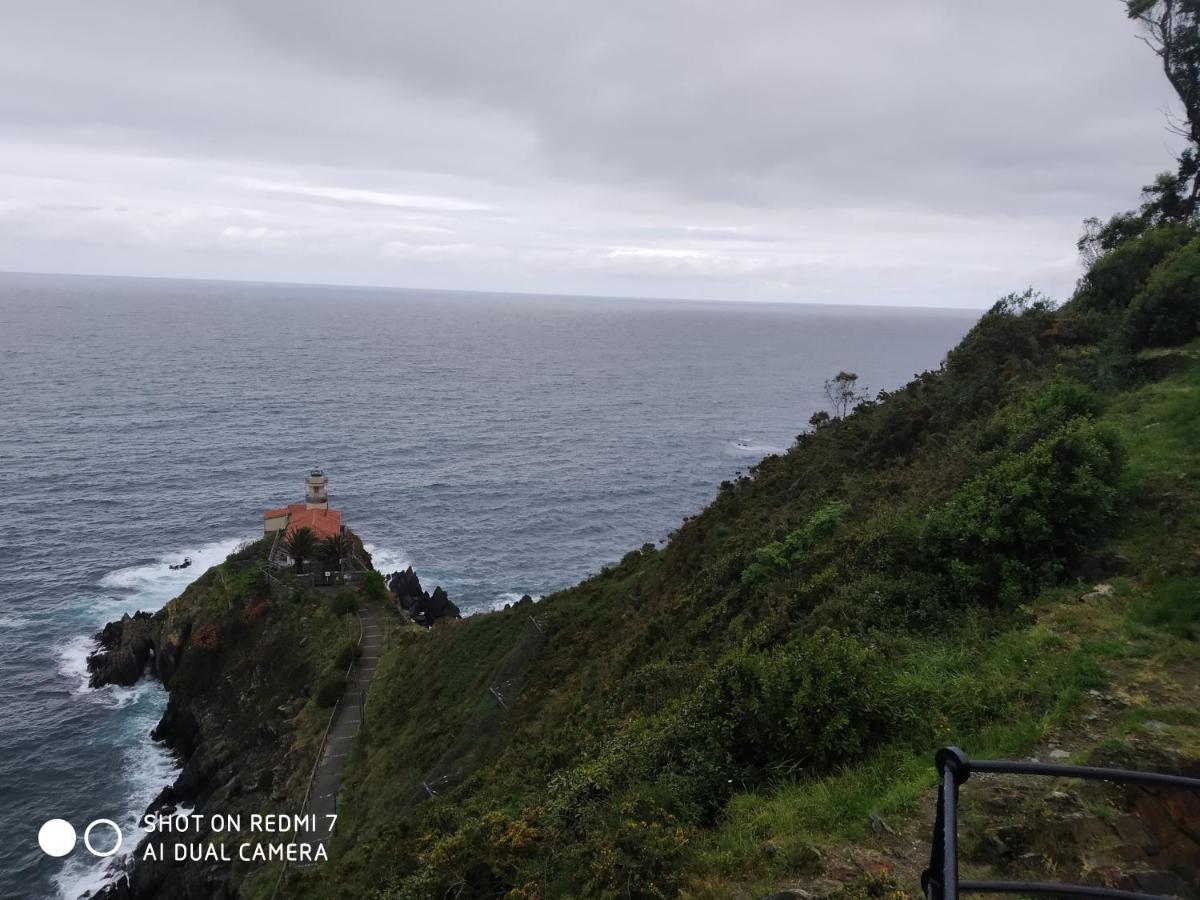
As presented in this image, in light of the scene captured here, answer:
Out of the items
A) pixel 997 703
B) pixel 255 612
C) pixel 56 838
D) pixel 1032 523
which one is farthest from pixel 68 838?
pixel 1032 523

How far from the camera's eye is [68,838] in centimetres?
3069

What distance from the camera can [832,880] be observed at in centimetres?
730

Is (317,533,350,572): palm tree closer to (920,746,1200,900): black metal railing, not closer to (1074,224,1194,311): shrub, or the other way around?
(1074,224,1194,311): shrub

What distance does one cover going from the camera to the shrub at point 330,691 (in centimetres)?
3384

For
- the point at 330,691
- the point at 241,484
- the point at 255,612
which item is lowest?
the point at 330,691

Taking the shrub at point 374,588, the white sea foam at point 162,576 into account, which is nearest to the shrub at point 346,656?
the shrub at point 374,588

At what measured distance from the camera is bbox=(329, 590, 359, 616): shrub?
135ft

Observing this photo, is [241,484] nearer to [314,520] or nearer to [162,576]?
[162,576]

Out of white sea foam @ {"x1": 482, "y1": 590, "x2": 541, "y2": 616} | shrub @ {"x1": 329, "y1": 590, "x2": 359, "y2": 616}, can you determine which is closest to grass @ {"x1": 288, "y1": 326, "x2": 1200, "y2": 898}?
shrub @ {"x1": 329, "y1": 590, "x2": 359, "y2": 616}

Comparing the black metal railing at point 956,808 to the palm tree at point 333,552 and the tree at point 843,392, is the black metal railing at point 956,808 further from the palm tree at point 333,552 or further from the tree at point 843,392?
the palm tree at point 333,552

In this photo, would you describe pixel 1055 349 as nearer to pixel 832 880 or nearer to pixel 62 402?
pixel 832 880

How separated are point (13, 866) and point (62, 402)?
83.2 m

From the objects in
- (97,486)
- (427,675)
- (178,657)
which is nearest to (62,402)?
(97,486)

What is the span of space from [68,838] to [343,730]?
12196 mm
